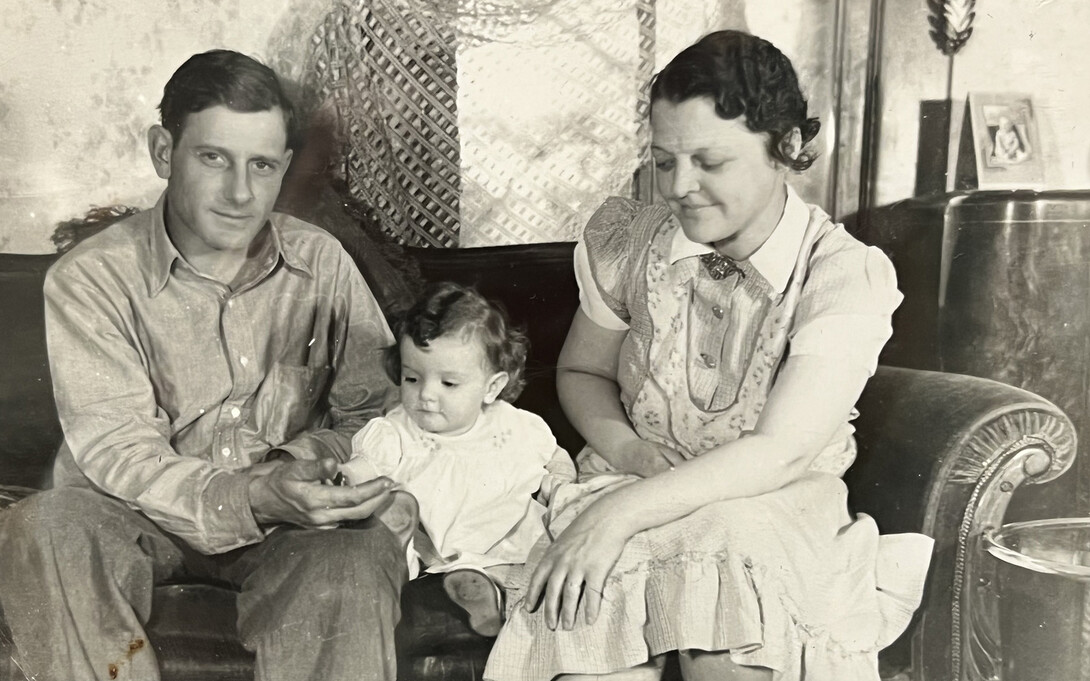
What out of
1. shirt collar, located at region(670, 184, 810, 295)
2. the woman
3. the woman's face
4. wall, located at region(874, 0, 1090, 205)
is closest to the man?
the woman

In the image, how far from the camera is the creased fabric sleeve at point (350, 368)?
2045 millimetres

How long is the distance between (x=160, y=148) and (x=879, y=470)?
156cm

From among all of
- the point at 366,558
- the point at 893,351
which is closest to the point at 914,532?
the point at 893,351

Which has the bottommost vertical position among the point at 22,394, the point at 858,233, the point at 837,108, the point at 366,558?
the point at 366,558

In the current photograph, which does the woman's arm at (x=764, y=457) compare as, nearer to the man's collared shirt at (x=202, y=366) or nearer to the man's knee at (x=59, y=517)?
the man's collared shirt at (x=202, y=366)

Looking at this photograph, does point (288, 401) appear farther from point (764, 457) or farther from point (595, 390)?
point (764, 457)

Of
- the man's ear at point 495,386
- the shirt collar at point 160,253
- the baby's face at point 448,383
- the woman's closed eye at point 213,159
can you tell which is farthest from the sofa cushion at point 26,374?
the man's ear at point 495,386

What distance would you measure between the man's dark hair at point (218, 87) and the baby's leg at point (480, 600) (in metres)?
0.97

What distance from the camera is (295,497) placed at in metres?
1.96

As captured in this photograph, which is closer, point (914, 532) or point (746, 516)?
point (746, 516)

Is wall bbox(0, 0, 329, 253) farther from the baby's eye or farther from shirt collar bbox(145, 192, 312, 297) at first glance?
the baby's eye

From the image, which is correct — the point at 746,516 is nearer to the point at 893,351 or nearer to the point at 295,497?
the point at 893,351

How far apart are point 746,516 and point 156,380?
1175 millimetres

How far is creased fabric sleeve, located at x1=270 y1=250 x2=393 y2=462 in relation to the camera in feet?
6.71
